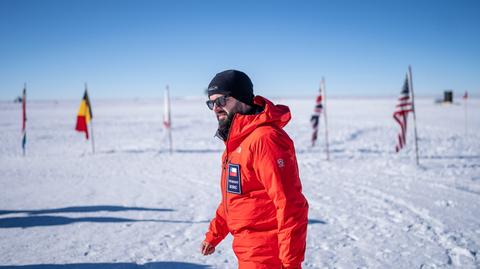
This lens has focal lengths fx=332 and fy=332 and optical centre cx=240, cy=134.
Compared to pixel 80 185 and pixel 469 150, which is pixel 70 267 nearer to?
pixel 80 185

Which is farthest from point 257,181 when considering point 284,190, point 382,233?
point 382,233

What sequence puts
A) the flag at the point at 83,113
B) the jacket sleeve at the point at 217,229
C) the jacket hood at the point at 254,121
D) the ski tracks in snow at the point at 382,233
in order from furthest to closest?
the flag at the point at 83,113
the ski tracks in snow at the point at 382,233
the jacket sleeve at the point at 217,229
the jacket hood at the point at 254,121

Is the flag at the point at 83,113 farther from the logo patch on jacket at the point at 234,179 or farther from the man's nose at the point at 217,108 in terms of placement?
the logo patch on jacket at the point at 234,179

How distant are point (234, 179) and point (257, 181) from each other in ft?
A: 0.47

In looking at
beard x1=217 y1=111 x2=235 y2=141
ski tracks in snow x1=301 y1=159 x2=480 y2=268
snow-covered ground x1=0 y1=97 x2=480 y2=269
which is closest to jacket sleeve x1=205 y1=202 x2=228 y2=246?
beard x1=217 y1=111 x2=235 y2=141

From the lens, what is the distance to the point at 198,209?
6.39m

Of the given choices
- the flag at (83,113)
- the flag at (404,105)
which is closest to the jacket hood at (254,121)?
the flag at (404,105)

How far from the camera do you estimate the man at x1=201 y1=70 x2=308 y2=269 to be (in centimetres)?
177

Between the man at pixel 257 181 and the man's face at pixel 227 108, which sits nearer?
the man at pixel 257 181

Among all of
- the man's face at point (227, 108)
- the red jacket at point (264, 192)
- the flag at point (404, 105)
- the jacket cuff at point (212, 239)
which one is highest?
the flag at point (404, 105)

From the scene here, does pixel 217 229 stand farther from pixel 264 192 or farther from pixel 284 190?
pixel 284 190

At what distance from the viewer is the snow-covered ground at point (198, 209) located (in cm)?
426

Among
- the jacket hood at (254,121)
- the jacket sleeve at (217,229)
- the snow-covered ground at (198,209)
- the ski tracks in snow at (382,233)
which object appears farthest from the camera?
the snow-covered ground at (198,209)

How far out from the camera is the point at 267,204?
1.99 m
